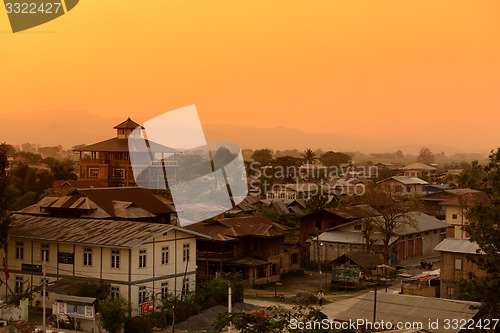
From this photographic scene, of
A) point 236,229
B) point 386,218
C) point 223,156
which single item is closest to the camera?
point 236,229

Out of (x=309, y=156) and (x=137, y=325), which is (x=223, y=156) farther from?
(x=137, y=325)

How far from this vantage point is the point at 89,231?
26.4 m

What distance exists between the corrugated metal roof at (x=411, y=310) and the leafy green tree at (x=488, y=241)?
1751 mm

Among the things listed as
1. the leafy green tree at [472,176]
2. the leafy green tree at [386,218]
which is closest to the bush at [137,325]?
the leafy green tree at [386,218]

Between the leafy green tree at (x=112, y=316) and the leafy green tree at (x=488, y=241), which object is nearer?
the leafy green tree at (x=488, y=241)

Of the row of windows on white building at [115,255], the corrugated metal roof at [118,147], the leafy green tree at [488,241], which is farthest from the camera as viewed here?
the corrugated metal roof at [118,147]

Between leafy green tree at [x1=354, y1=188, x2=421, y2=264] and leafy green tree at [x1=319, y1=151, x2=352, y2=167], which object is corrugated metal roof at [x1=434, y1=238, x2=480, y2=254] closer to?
leafy green tree at [x1=354, y1=188, x2=421, y2=264]

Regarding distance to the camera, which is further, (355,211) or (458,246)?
(355,211)

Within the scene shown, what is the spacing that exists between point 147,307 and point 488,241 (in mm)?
11467

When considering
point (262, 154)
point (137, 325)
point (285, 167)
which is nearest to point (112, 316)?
point (137, 325)

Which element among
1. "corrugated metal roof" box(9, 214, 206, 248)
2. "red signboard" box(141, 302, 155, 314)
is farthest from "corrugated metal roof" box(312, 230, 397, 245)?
"red signboard" box(141, 302, 155, 314)

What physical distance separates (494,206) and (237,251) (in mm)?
17837

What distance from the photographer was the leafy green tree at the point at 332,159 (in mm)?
134125

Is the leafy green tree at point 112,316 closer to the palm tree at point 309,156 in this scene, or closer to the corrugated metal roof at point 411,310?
the corrugated metal roof at point 411,310
